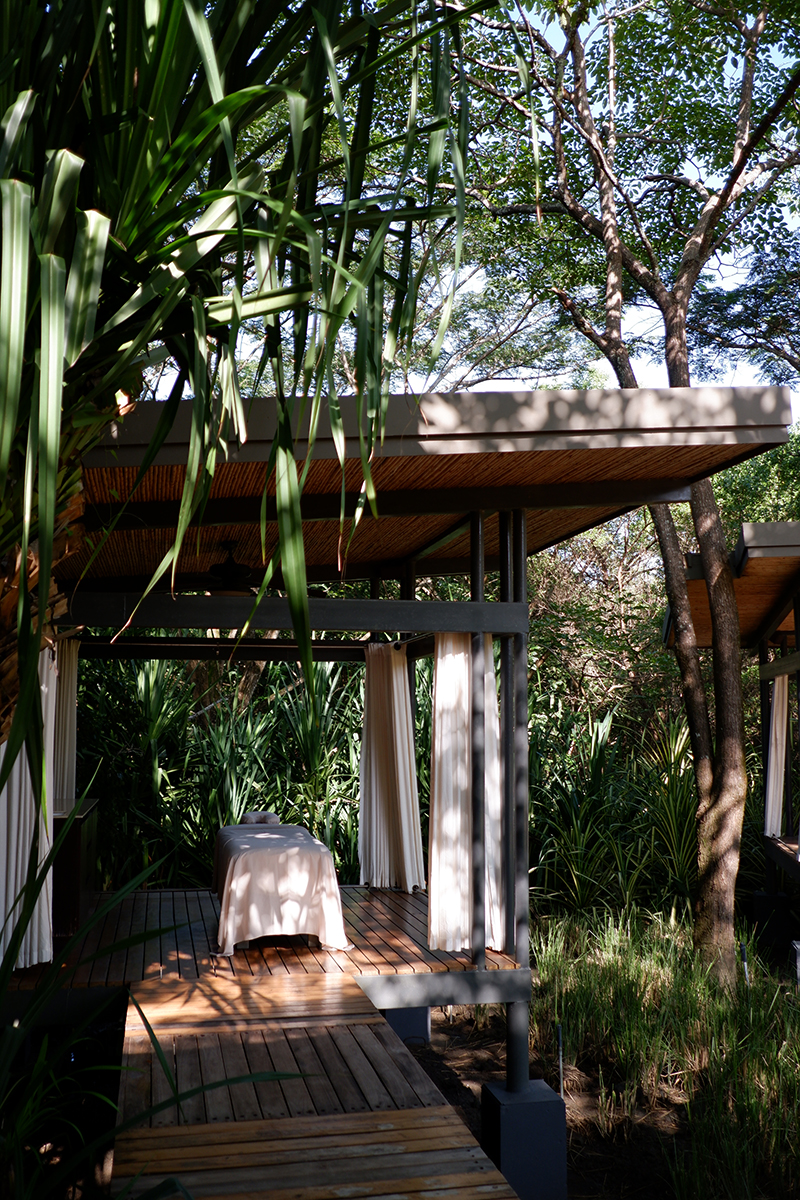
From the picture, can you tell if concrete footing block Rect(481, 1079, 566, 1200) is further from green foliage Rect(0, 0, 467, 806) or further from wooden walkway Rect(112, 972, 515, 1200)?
green foliage Rect(0, 0, 467, 806)

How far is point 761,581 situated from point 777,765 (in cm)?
209

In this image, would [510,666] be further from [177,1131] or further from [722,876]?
[722,876]

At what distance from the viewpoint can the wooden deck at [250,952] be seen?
4.93 metres

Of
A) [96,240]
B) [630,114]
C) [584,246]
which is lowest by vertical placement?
[96,240]

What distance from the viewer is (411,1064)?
12.7 feet

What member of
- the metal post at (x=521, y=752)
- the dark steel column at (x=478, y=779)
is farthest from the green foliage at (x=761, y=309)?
the dark steel column at (x=478, y=779)

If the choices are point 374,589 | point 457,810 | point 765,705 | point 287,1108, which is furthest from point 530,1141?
point 765,705

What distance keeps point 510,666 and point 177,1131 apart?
2701 millimetres

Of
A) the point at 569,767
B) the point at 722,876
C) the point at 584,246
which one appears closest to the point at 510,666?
the point at 722,876

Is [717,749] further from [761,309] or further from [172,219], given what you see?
[761,309]

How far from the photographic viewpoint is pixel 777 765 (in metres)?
9.45

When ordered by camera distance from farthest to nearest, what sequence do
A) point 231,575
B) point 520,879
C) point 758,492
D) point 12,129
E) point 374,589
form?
1. point 758,492
2. point 374,589
3. point 231,575
4. point 520,879
5. point 12,129

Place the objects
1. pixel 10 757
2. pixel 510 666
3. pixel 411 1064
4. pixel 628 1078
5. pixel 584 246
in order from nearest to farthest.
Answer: pixel 10 757, pixel 411 1064, pixel 510 666, pixel 628 1078, pixel 584 246

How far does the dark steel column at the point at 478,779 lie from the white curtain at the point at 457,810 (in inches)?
1.7
